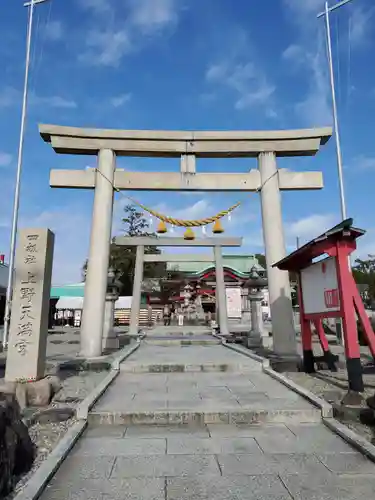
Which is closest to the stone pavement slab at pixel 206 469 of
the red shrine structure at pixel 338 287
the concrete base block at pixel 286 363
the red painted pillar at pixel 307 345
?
the red shrine structure at pixel 338 287

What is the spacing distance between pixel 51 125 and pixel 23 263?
214 inches

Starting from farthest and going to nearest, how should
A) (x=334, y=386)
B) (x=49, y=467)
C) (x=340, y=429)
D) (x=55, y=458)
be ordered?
(x=334, y=386) < (x=340, y=429) < (x=55, y=458) < (x=49, y=467)

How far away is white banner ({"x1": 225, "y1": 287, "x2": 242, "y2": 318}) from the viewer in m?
36.7

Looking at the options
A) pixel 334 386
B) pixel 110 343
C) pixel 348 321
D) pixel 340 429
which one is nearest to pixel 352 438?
pixel 340 429

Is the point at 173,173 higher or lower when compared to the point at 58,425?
higher

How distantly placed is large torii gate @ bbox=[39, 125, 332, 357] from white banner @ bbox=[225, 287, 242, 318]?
27.2 metres

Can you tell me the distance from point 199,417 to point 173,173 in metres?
7.31

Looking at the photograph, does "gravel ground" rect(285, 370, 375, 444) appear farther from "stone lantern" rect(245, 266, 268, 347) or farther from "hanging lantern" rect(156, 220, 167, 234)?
"hanging lantern" rect(156, 220, 167, 234)

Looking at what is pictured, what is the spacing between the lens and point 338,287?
257 inches

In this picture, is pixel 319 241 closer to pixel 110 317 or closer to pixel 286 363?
pixel 286 363

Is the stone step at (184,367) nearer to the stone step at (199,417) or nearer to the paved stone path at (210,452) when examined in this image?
the paved stone path at (210,452)

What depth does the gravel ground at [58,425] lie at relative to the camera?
12.1 ft

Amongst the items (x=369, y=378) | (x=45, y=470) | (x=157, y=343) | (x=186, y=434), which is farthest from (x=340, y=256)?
(x=157, y=343)

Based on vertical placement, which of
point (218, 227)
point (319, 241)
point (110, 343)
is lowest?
point (110, 343)
